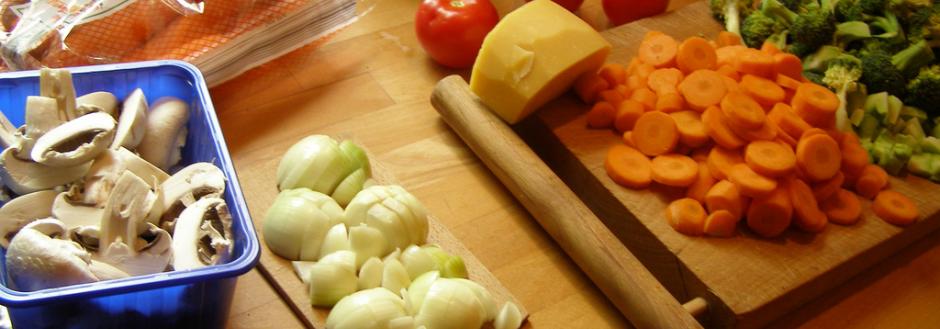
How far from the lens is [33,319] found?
797mm

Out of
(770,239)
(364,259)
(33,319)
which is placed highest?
(33,319)

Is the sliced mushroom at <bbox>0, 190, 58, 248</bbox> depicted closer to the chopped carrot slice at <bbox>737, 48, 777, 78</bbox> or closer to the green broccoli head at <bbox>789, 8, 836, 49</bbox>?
the chopped carrot slice at <bbox>737, 48, 777, 78</bbox>

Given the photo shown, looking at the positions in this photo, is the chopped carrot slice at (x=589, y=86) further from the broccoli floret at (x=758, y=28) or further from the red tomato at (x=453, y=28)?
the broccoli floret at (x=758, y=28)

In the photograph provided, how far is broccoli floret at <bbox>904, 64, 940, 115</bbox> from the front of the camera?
135 centimetres

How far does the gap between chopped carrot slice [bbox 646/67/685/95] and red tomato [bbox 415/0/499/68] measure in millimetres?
306

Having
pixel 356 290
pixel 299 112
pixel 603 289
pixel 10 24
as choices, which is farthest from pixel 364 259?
pixel 10 24

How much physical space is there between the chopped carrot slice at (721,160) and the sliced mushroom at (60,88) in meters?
0.81

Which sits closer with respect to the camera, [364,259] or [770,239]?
[364,259]

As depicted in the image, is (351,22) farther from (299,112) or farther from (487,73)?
(487,73)

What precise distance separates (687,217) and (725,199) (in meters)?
0.06

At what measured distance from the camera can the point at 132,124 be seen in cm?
99

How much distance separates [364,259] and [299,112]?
415mm

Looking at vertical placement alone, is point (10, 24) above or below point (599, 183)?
above

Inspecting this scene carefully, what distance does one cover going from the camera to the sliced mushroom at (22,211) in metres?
0.87
